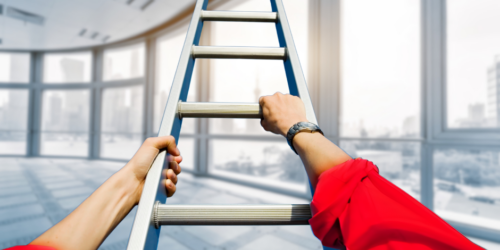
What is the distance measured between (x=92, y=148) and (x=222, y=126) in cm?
465

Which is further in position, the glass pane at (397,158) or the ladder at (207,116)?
the glass pane at (397,158)

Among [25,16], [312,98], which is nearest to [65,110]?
[25,16]

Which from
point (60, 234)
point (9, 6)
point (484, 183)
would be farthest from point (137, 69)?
point (484, 183)

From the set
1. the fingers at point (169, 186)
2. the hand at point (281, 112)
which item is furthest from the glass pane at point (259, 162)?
the fingers at point (169, 186)

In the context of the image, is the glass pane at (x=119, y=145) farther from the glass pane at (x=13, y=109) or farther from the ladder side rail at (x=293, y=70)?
the ladder side rail at (x=293, y=70)

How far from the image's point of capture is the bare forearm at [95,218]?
18.0 inches

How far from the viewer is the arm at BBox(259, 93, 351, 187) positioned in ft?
1.60

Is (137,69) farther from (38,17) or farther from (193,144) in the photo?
(193,144)

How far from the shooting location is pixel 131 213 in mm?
2318

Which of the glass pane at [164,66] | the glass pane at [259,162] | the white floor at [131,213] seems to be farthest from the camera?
the glass pane at [164,66]

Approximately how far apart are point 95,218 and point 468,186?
8.88ft

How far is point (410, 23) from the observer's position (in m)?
2.17

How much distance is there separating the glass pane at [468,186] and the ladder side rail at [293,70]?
1.99 metres

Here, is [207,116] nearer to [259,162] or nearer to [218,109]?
[218,109]
